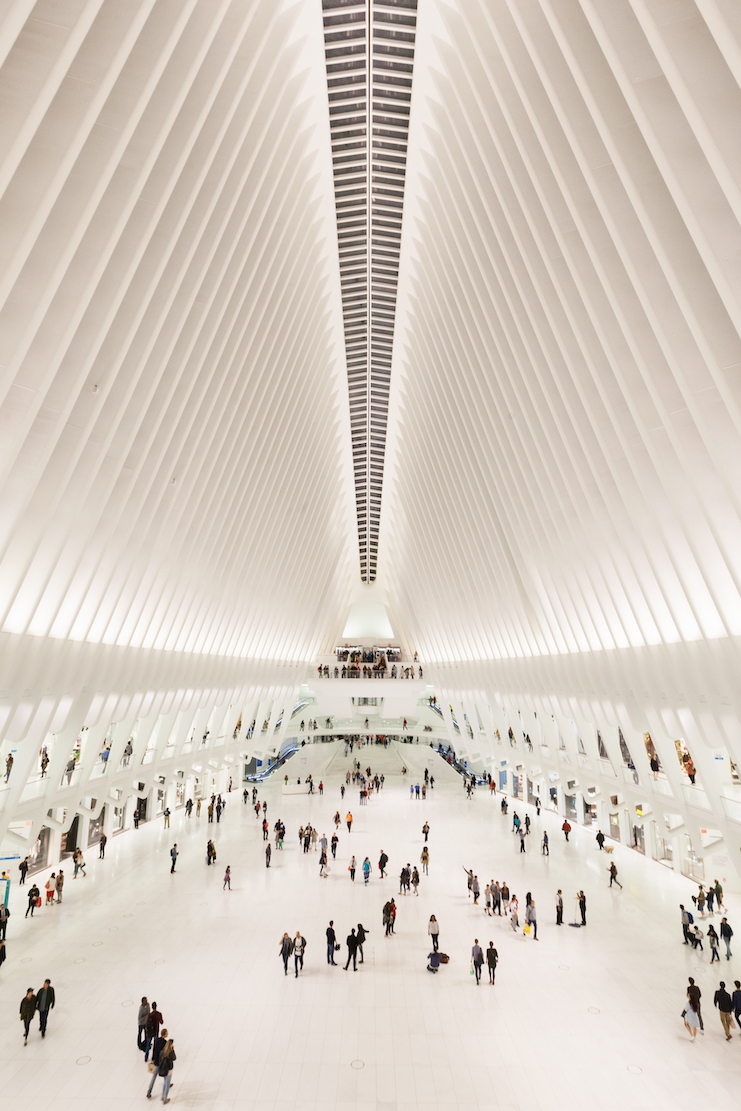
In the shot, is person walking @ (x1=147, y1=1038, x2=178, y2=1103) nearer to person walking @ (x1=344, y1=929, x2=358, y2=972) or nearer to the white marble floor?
the white marble floor

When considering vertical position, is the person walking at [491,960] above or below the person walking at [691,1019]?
above

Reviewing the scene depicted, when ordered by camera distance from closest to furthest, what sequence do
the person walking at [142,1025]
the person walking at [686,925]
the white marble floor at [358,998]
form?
the white marble floor at [358,998] → the person walking at [142,1025] → the person walking at [686,925]

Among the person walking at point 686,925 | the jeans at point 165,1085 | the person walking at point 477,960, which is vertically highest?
the person walking at point 686,925

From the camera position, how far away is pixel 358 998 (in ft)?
34.2

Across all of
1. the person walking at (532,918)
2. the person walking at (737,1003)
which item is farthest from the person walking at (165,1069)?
the person walking at (737,1003)

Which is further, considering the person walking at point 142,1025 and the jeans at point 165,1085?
the person walking at point 142,1025

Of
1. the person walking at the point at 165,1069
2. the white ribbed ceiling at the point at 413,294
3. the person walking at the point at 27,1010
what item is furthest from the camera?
the person walking at the point at 27,1010

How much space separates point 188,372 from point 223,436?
3.13 meters

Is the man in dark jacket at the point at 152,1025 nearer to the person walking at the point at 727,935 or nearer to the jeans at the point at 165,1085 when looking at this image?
the jeans at the point at 165,1085

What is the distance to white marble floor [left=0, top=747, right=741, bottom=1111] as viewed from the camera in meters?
8.07

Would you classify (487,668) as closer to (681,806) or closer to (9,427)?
(681,806)

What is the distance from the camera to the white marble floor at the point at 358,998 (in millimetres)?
8070

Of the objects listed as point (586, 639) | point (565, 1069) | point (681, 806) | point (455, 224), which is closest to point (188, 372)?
point (455, 224)

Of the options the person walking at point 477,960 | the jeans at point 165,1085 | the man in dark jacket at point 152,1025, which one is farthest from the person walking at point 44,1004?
the person walking at point 477,960
